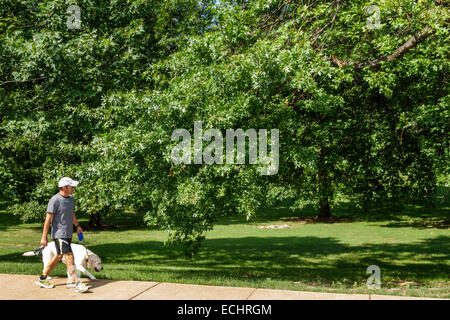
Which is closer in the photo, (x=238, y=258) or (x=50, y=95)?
(x=50, y=95)

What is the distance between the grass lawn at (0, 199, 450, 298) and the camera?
10.7m

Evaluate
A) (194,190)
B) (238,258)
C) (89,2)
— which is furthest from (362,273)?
(89,2)

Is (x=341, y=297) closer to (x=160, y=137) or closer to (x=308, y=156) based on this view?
(x=308, y=156)

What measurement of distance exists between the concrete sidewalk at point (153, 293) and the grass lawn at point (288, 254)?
86 centimetres

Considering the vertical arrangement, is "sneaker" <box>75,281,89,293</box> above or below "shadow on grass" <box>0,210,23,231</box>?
above

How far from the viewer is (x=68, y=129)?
13172 mm

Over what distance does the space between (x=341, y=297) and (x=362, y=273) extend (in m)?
8.09

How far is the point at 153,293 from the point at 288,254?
12402 mm

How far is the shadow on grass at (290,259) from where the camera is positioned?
13.4m

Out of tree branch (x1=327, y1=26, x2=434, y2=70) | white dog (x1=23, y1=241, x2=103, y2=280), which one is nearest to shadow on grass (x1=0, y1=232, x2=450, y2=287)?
white dog (x1=23, y1=241, x2=103, y2=280)

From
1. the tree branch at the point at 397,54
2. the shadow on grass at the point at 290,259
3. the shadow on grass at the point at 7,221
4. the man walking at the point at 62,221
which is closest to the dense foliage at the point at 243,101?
the tree branch at the point at 397,54

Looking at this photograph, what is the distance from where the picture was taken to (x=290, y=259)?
56.3 ft

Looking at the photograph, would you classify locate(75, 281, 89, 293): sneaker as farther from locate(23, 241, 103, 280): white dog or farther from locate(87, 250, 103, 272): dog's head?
locate(87, 250, 103, 272): dog's head

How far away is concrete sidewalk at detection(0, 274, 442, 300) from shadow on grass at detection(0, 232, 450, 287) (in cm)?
446
